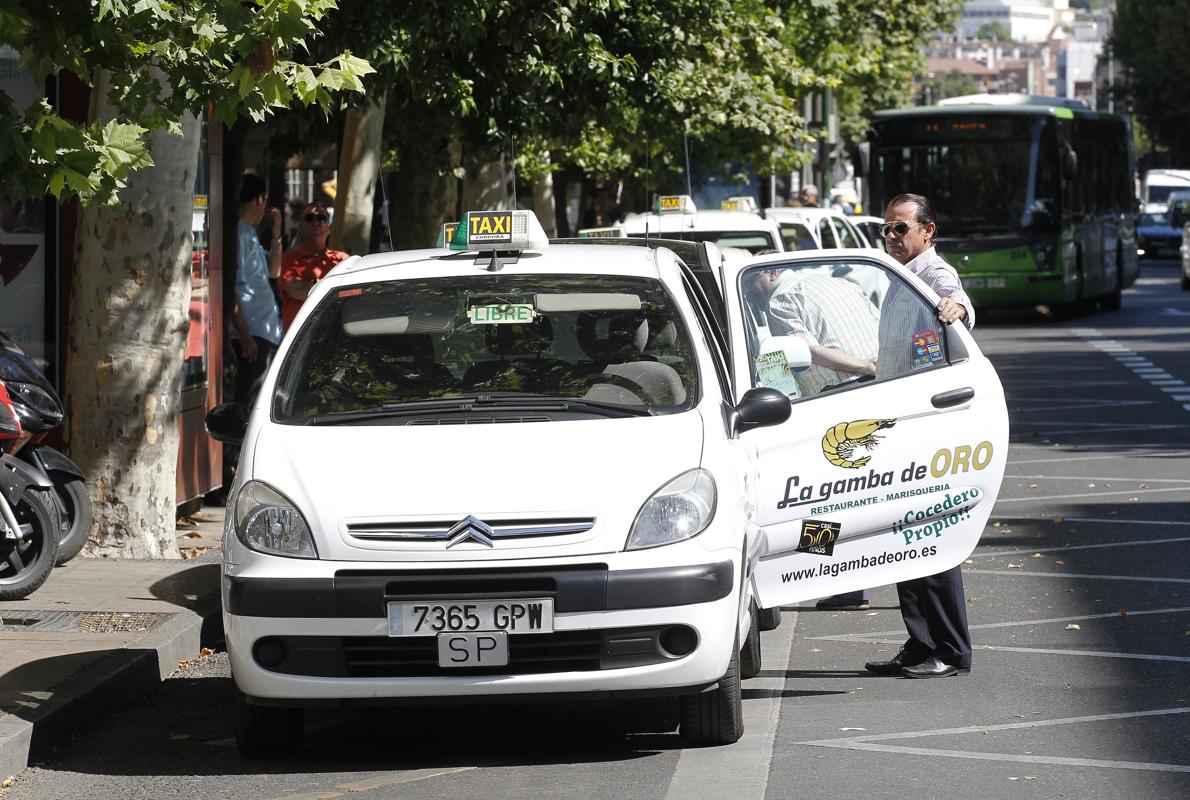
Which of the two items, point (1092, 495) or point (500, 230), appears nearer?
point (500, 230)

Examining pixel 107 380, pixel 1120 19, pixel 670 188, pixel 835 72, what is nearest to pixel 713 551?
pixel 107 380

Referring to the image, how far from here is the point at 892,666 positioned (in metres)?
7.80

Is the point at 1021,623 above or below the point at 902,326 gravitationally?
below

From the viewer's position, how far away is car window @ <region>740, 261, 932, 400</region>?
24.9ft

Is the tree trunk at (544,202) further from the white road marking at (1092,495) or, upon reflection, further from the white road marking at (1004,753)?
the white road marking at (1004,753)

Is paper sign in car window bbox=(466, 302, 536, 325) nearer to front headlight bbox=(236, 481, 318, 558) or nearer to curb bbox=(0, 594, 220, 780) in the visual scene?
front headlight bbox=(236, 481, 318, 558)

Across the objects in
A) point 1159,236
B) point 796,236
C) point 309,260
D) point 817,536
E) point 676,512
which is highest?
point 1159,236

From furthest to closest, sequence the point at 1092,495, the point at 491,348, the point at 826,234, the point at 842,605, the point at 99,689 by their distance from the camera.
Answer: the point at 826,234, the point at 1092,495, the point at 842,605, the point at 99,689, the point at 491,348

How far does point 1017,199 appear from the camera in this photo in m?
29.8

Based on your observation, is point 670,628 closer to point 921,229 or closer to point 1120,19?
point 921,229

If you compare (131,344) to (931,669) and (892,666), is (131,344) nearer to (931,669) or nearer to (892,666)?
(892,666)

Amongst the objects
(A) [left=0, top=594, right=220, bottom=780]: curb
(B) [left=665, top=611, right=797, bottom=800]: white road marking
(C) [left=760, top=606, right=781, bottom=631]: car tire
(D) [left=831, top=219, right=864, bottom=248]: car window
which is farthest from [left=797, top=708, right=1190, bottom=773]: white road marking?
(D) [left=831, top=219, right=864, bottom=248]: car window

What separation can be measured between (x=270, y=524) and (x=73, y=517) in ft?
12.9

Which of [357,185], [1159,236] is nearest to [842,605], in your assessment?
[357,185]
